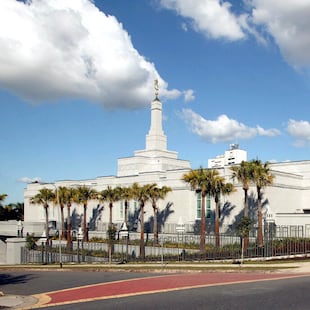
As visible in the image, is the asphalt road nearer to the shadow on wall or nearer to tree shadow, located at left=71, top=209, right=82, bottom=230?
the shadow on wall

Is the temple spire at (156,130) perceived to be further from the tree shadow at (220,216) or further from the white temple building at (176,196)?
the tree shadow at (220,216)

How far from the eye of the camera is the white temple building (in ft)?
158

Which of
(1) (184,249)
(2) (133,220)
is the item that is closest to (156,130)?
(2) (133,220)

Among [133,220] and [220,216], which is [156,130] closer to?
[133,220]

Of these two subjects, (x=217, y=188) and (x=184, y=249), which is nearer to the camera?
(x=184, y=249)

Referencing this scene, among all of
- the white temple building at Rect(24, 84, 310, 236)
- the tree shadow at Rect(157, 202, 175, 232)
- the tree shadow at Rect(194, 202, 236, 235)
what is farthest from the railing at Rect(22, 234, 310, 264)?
the tree shadow at Rect(157, 202, 175, 232)

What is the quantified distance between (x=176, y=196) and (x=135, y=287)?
119ft

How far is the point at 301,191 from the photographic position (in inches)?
2082

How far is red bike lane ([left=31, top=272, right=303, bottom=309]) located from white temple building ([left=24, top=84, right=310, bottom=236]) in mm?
18161

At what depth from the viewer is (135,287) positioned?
18.9m

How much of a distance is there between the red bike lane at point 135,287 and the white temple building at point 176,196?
59.6ft

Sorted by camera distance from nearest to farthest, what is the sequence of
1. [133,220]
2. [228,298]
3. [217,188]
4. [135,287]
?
[228,298], [135,287], [217,188], [133,220]

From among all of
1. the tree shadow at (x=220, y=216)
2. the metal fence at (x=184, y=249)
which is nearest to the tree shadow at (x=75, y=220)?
the metal fence at (x=184, y=249)

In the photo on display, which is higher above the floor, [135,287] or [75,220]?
[75,220]
